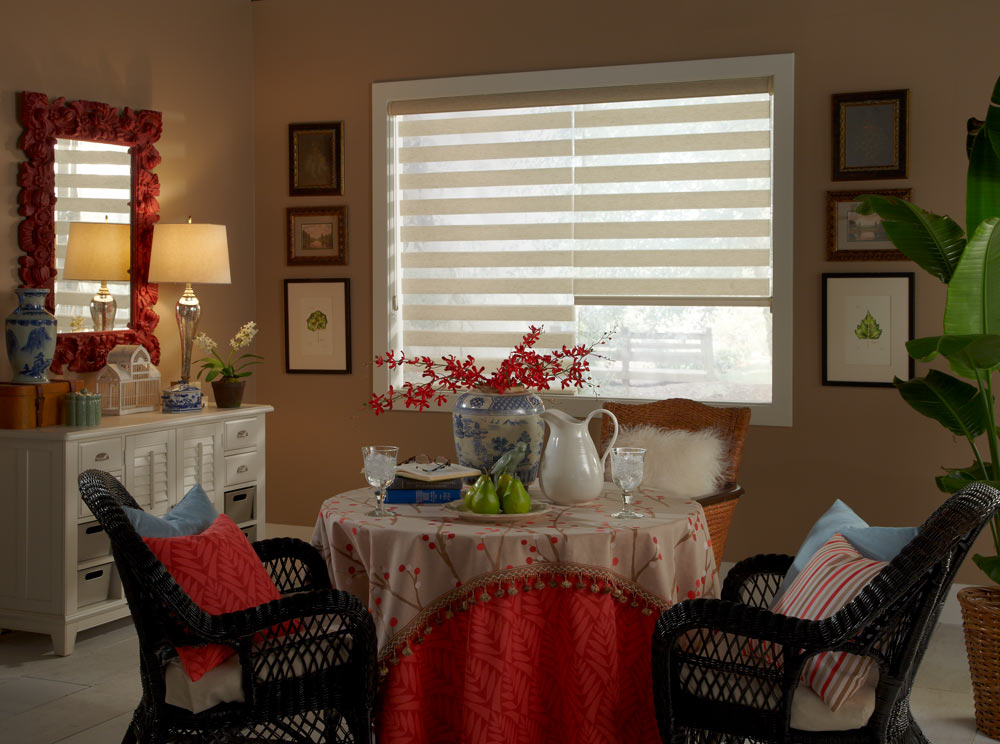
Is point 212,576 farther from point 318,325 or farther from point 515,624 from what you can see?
point 318,325

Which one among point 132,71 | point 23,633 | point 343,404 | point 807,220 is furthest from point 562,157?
point 23,633

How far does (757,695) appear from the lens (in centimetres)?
222

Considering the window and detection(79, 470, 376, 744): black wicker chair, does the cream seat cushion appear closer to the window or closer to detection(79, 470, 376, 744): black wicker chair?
detection(79, 470, 376, 744): black wicker chair

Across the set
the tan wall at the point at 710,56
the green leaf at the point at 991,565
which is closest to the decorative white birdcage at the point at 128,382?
the tan wall at the point at 710,56

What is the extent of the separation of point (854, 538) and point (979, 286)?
1.24 metres

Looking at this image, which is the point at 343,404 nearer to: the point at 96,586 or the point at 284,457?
the point at 284,457

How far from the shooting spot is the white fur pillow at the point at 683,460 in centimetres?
387

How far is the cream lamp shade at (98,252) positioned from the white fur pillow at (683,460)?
2475 millimetres

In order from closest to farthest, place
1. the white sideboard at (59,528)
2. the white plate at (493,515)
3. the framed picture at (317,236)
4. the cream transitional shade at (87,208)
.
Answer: the white plate at (493,515)
the white sideboard at (59,528)
the cream transitional shade at (87,208)
the framed picture at (317,236)

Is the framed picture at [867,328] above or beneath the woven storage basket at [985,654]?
above

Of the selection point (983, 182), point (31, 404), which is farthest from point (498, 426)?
point (31, 404)

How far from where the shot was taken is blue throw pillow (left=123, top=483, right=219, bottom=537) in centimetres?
242

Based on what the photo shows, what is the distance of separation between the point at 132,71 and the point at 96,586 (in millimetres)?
2434

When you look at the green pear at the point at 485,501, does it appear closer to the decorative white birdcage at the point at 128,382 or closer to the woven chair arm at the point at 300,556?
the woven chair arm at the point at 300,556
